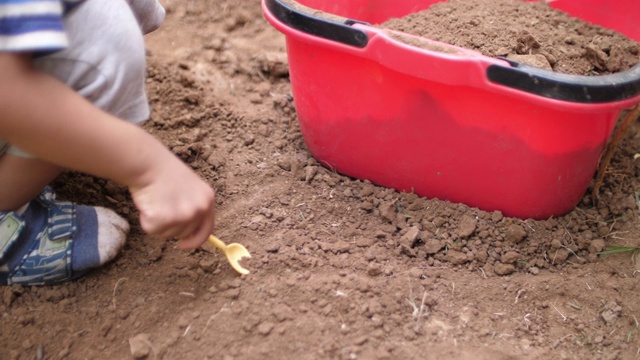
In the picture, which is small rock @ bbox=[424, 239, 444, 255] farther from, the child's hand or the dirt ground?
the child's hand

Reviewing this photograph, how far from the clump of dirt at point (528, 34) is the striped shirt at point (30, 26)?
720mm

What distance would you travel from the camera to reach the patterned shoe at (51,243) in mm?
1117

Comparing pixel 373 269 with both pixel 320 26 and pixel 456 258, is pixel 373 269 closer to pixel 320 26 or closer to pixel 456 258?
pixel 456 258

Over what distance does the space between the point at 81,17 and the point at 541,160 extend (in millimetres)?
782

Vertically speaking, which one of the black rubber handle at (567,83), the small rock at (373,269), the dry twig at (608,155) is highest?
the black rubber handle at (567,83)

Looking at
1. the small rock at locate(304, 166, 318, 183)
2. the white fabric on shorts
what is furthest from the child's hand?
the small rock at locate(304, 166, 318, 183)

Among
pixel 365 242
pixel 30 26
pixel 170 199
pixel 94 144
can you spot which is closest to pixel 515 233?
pixel 365 242

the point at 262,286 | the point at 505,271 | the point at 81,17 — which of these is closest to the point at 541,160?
the point at 505,271

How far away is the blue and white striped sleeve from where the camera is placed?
78 centimetres

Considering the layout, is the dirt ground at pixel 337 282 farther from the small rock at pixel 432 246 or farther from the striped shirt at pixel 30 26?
the striped shirt at pixel 30 26

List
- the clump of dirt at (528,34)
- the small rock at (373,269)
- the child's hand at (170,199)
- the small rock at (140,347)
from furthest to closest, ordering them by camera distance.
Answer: the clump of dirt at (528,34) < the small rock at (373,269) < the small rock at (140,347) < the child's hand at (170,199)

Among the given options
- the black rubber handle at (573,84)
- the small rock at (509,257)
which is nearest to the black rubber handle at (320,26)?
the black rubber handle at (573,84)

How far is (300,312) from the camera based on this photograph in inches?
42.2

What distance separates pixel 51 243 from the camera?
3.73 ft
